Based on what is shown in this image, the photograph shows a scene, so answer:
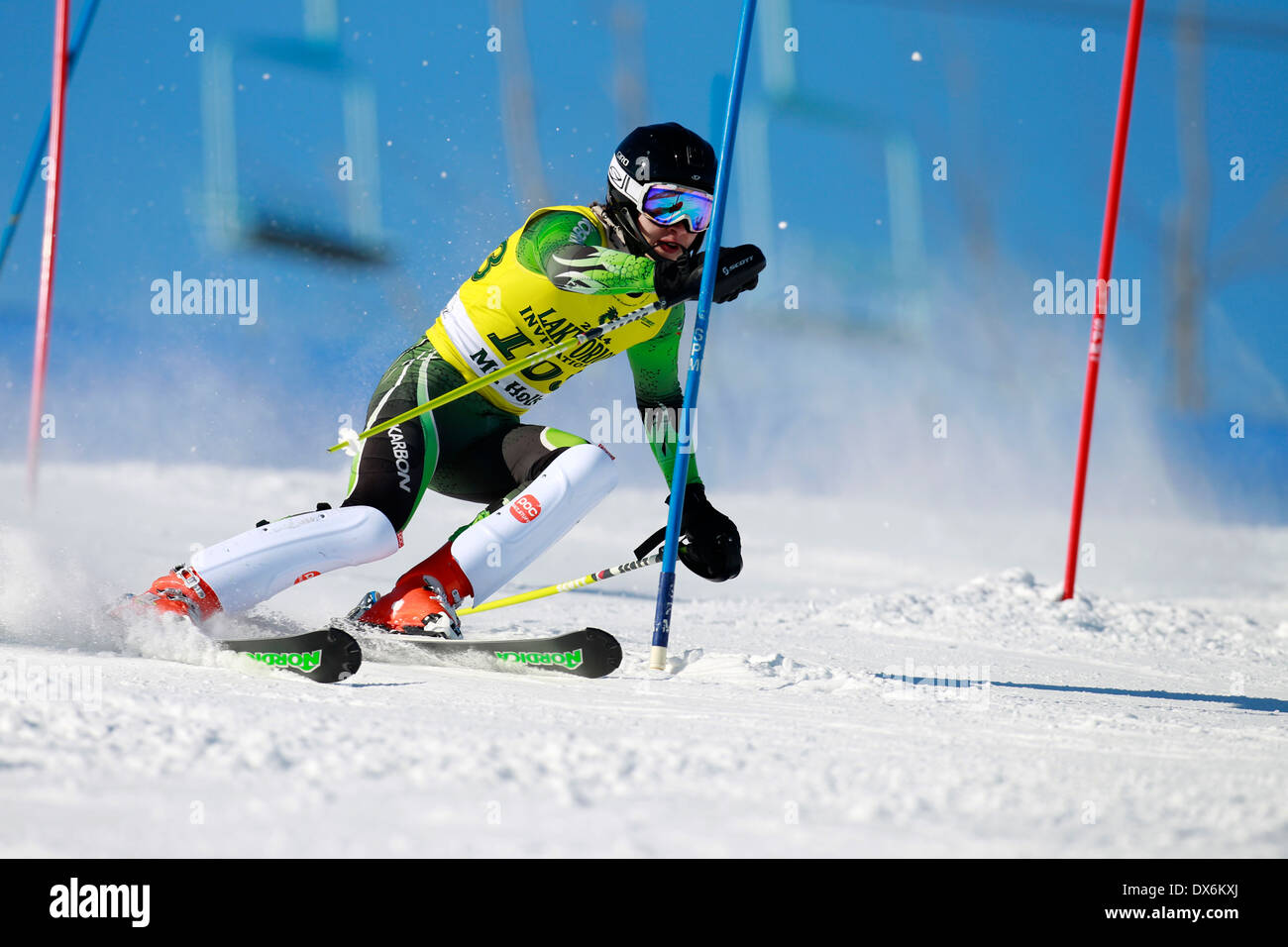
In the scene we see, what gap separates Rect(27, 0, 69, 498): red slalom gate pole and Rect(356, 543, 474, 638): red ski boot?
424cm

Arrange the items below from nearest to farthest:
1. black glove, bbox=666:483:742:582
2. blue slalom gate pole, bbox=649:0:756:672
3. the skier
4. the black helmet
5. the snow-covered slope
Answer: the snow-covered slope
the skier
blue slalom gate pole, bbox=649:0:756:672
the black helmet
black glove, bbox=666:483:742:582

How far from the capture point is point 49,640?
8.73ft

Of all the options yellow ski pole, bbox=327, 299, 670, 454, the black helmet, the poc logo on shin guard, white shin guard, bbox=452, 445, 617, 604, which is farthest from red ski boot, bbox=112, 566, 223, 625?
the black helmet

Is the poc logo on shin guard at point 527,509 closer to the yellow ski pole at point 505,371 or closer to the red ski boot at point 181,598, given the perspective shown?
the yellow ski pole at point 505,371

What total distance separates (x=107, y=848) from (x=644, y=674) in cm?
184

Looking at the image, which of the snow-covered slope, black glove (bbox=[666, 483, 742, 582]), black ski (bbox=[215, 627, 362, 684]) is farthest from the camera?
black glove (bbox=[666, 483, 742, 582])

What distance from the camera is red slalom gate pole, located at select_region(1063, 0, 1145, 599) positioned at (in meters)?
5.34

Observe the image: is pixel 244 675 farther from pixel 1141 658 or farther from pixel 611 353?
pixel 1141 658

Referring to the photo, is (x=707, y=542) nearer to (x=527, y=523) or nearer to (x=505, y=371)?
(x=527, y=523)

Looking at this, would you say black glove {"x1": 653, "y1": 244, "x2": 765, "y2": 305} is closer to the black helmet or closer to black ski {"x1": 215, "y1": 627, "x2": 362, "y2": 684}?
the black helmet

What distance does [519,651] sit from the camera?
2.66 m

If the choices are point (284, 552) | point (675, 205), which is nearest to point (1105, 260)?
point (675, 205)
